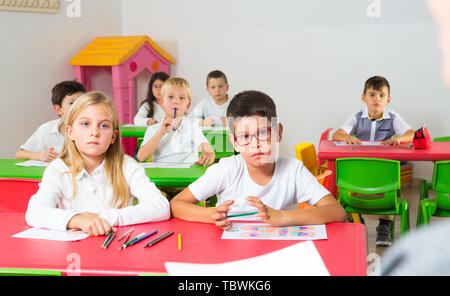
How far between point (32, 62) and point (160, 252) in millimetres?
3708

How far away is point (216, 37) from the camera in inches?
211

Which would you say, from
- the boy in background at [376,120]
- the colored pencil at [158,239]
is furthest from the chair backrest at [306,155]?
the colored pencil at [158,239]

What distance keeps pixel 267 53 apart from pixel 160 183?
3390 millimetres

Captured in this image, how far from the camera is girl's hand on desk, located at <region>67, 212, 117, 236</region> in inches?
47.4

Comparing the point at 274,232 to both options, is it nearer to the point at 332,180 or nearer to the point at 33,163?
the point at 33,163

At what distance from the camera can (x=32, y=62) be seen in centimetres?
429

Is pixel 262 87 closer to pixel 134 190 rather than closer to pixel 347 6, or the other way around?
pixel 347 6

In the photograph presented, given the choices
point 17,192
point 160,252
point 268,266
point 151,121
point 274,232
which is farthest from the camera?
point 151,121

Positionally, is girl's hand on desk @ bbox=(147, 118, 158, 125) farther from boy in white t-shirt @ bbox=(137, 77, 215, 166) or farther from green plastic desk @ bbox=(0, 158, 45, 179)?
green plastic desk @ bbox=(0, 158, 45, 179)

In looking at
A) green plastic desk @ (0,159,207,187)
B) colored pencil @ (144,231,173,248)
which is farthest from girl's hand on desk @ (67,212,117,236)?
green plastic desk @ (0,159,207,187)

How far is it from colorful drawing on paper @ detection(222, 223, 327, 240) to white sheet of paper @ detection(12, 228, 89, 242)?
36cm

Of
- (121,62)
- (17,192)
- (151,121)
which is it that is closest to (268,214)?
(17,192)
